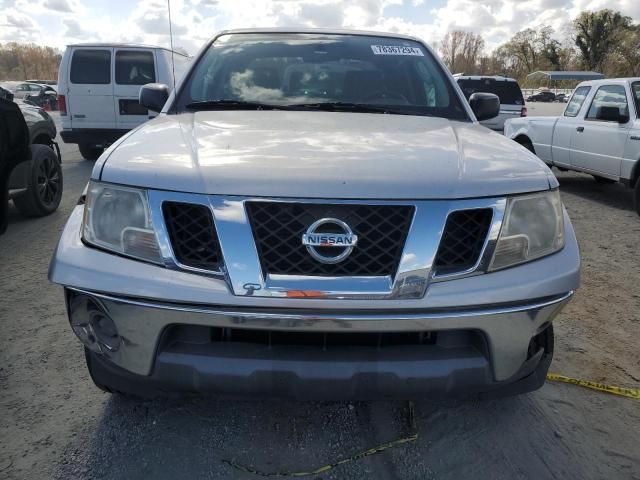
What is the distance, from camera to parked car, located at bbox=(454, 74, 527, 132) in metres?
12.6

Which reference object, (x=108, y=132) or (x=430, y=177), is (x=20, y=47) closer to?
(x=108, y=132)

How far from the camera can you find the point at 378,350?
6.09 feet

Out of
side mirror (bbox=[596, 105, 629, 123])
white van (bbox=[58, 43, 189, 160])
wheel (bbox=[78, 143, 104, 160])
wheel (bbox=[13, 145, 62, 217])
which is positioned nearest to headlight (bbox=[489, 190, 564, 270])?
wheel (bbox=[13, 145, 62, 217])

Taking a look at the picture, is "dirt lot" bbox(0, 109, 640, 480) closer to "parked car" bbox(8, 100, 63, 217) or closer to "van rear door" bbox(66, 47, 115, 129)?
"parked car" bbox(8, 100, 63, 217)

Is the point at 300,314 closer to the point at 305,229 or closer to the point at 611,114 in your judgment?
the point at 305,229

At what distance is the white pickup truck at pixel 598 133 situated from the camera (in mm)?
6730

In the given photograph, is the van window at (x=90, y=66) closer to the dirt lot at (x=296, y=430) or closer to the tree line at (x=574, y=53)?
the dirt lot at (x=296, y=430)

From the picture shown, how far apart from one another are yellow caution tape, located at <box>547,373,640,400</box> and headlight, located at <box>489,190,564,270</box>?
3.62 feet

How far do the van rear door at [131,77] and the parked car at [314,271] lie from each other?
27.4ft

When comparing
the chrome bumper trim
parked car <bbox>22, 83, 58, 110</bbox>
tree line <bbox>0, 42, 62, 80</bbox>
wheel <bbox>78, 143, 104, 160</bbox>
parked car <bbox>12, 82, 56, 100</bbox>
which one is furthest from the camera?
tree line <bbox>0, 42, 62, 80</bbox>

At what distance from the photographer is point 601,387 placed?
2.77 m

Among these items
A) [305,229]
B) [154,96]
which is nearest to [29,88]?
[154,96]

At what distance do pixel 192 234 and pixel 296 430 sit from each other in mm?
1027

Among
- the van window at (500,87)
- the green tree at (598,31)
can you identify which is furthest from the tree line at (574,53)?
the van window at (500,87)
